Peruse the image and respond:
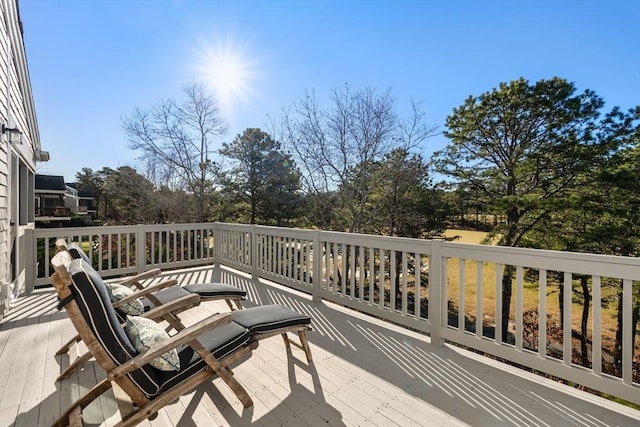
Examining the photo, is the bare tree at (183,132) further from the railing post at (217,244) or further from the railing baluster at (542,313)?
the railing baluster at (542,313)

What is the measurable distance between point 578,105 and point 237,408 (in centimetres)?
1360

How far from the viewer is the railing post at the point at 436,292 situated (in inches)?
116

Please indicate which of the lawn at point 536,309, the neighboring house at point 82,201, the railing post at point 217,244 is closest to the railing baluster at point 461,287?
the railing post at point 217,244

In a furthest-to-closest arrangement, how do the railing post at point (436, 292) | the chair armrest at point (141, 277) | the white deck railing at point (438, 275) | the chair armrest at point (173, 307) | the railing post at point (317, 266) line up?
the railing post at point (317, 266), the chair armrest at point (141, 277), the railing post at point (436, 292), the chair armrest at point (173, 307), the white deck railing at point (438, 275)

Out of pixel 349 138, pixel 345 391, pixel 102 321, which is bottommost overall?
pixel 345 391

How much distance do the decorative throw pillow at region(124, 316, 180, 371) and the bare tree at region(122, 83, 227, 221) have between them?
10148 millimetres

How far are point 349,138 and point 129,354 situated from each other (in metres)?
9.05

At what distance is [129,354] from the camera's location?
1.61m

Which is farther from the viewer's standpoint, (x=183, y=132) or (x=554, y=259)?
(x=183, y=132)

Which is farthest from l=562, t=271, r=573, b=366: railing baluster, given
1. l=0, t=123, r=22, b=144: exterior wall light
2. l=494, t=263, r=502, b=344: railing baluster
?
l=0, t=123, r=22, b=144: exterior wall light

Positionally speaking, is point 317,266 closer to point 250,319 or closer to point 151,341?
point 250,319

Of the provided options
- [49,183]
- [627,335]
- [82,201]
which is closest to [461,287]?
[627,335]

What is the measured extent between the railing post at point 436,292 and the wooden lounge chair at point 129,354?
1847 millimetres

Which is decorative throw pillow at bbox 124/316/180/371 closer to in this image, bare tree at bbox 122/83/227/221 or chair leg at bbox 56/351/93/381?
chair leg at bbox 56/351/93/381
